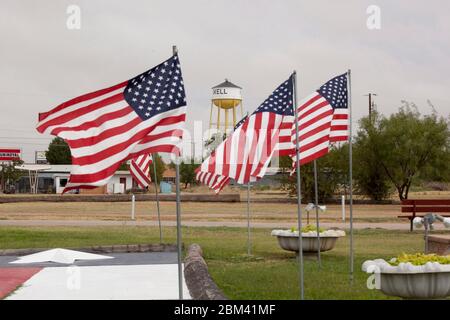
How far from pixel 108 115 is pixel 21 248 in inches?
447

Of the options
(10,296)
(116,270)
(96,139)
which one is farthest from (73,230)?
(96,139)

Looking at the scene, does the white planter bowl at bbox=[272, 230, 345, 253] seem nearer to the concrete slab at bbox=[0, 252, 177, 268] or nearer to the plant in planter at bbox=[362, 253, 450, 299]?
the concrete slab at bbox=[0, 252, 177, 268]

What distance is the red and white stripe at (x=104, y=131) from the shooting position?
23.3ft

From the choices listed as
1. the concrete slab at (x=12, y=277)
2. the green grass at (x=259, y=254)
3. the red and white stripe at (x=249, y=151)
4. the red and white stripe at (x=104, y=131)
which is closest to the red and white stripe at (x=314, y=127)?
the red and white stripe at (x=249, y=151)

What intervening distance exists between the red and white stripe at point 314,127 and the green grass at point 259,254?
Result: 6.89 ft

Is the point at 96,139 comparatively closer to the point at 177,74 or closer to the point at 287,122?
the point at 177,74

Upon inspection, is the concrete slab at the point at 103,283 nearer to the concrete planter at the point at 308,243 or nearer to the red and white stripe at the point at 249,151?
the red and white stripe at the point at 249,151

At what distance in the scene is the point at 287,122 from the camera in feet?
37.3

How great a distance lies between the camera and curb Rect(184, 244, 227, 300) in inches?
352

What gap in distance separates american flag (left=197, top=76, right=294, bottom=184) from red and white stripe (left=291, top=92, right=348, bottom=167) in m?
0.84

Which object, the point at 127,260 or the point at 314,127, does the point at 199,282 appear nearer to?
the point at 314,127

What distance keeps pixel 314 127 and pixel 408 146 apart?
38371 millimetres

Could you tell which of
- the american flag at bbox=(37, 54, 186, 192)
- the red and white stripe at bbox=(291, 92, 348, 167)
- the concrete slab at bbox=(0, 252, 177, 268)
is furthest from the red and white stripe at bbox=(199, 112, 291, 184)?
the concrete slab at bbox=(0, 252, 177, 268)

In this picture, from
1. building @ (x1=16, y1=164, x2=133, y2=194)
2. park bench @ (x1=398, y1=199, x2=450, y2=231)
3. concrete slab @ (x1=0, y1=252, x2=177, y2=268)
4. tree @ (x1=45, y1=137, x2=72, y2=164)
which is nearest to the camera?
concrete slab @ (x1=0, y1=252, x2=177, y2=268)
